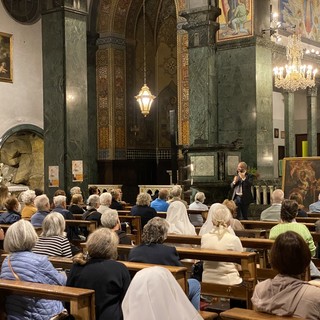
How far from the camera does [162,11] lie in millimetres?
22484

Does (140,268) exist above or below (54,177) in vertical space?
below

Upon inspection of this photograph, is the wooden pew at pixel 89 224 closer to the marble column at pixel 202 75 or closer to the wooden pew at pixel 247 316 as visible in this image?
the wooden pew at pixel 247 316

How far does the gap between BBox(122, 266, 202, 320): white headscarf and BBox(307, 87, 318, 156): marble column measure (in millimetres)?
20247

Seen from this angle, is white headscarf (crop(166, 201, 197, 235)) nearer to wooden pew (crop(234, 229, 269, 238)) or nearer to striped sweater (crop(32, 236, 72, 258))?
wooden pew (crop(234, 229, 269, 238))

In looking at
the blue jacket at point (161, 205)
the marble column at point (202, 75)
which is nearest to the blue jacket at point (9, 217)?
the blue jacket at point (161, 205)

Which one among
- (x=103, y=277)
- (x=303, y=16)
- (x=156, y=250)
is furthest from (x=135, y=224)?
(x=303, y=16)

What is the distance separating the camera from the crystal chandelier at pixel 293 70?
17391mm

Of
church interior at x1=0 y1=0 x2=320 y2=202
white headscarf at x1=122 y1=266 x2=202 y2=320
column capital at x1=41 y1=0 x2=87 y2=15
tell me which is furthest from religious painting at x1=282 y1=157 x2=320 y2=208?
white headscarf at x1=122 y1=266 x2=202 y2=320

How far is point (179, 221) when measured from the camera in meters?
8.91

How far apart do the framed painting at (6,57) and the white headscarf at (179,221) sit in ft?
35.8

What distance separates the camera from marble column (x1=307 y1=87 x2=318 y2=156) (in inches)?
894

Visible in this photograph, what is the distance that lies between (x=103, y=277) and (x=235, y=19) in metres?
12.0

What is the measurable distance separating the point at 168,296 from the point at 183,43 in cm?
1621

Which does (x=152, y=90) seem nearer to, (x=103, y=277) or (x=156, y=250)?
(x=156, y=250)
